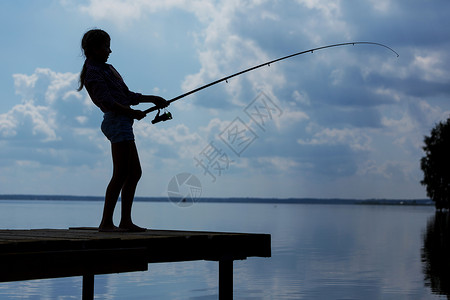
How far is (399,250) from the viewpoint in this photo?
26125mm

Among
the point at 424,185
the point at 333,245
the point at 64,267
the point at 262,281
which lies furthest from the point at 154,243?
the point at 424,185

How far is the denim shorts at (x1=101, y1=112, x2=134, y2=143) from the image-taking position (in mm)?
5980

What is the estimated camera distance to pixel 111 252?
15.4ft

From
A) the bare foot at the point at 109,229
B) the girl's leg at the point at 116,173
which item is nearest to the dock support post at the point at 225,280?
the bare foot at the point at 109,229

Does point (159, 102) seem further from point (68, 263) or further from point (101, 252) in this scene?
point (68, 263)

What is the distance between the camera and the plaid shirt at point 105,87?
5.91 meters

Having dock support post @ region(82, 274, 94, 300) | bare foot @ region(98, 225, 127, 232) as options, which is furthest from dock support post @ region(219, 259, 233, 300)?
dock support post @ region(82, 274, 94, 300)

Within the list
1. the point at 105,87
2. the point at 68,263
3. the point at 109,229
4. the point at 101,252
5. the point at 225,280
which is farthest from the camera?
the point at 225,280

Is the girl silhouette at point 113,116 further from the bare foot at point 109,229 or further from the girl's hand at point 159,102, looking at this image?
the girl's hand at point 159,102

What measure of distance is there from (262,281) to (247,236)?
34.0ft

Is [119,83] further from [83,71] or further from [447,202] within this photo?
[447,202]

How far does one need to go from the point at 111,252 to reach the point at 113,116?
169 centimetres

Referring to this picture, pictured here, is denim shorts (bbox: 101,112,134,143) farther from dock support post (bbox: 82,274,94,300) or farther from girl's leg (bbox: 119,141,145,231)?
dock support post (bbox: 82,274,94,300)

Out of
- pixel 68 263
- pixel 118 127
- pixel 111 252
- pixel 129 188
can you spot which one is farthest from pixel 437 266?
pixel 68 263
